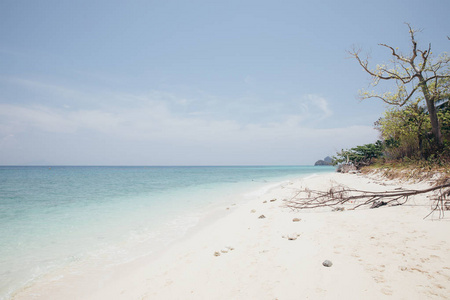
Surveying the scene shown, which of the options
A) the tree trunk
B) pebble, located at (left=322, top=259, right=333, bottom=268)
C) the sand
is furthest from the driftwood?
the tree trunk

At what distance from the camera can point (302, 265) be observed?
3.15 m

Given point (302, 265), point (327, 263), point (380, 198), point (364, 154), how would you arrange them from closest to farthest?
1. point (327, 263)
2. point (302, 265)
3. point (380, 198)
4. point (364, 154)

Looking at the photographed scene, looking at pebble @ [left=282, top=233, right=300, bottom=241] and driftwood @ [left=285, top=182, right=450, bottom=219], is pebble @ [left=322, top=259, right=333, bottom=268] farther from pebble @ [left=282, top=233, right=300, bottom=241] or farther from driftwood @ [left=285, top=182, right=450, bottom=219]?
driftwood @ [left=285, top=182, right=450, bottom=219]

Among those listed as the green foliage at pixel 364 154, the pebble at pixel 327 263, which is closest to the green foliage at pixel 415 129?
the green foliage at pixel 364 154

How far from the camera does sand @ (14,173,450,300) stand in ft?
8.10

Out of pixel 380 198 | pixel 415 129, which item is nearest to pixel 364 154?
pixel 415 129

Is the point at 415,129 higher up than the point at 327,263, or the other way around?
the point at 415,129

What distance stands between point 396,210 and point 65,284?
807 cm

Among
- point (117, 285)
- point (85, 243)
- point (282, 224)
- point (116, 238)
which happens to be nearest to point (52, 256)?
point (85, 243)

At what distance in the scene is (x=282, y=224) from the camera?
18.3 ft

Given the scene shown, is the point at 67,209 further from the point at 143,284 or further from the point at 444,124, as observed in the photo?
the point at 444,124

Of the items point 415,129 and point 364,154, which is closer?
point 415,129

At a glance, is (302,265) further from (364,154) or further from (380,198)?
(364,154)

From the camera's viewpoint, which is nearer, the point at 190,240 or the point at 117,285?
the point at 117,285
